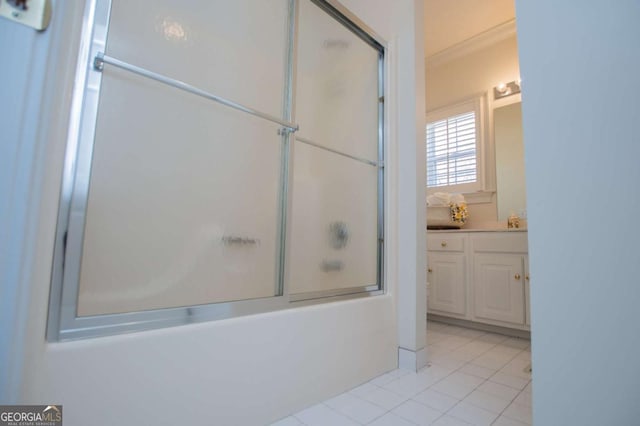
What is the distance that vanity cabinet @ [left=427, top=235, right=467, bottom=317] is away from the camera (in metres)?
2.26

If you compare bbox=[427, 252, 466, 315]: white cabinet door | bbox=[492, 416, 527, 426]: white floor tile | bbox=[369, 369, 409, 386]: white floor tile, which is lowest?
bbox=[369, 369, 409, 386]: white floor tile

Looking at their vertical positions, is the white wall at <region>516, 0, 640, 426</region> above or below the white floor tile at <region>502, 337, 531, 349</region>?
above

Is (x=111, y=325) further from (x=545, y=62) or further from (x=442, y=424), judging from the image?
(x=545, y=62)

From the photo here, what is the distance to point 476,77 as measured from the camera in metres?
2.77

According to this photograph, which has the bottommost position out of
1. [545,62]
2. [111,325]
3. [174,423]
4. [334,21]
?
[174,423]

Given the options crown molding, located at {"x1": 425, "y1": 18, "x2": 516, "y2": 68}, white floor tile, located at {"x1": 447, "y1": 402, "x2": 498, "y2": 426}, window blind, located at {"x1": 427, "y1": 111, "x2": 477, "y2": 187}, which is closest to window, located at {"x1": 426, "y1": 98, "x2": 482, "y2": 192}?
window blind, located at {"x1": 427, "y1": 111, "x2": 477, "y2": 187}

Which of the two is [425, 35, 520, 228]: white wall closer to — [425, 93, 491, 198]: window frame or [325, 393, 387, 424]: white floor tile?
[425, 93, 491, 198]: window frame

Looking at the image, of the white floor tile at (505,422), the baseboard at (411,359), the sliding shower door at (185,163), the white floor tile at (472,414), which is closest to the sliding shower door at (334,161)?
the sliding shower door at (185,163)

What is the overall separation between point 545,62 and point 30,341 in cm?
135

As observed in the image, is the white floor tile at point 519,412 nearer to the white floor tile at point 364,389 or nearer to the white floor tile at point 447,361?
the white floor tile at point 447,361

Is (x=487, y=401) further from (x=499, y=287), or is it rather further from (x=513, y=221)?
(x=513, y=221)

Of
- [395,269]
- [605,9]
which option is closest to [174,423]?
[395,269]

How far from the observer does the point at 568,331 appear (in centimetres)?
64

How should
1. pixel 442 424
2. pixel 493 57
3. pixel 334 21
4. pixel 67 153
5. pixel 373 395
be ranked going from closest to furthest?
pixel 67 153 → pixel 442 424 → pixel 373 395 → pixel 334 21 → pixel 493 57
